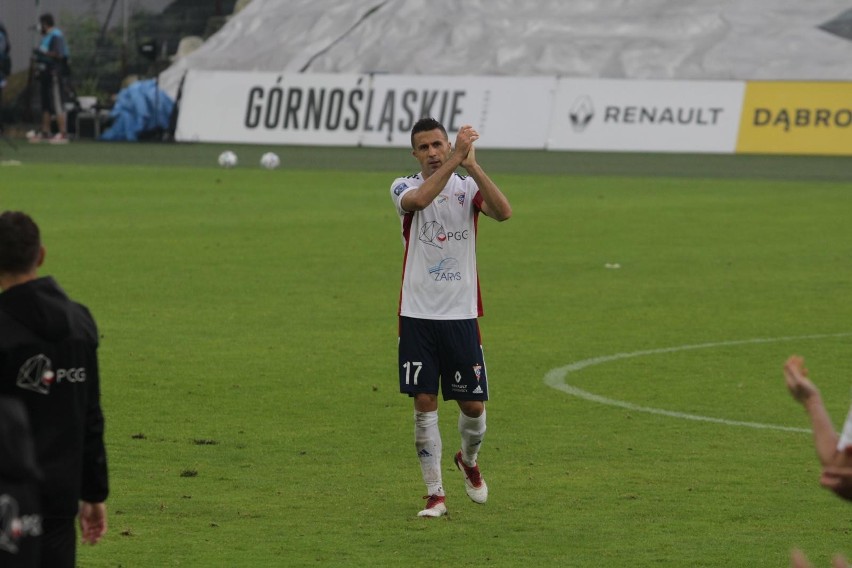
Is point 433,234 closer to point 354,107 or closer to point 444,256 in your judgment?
point 444,256

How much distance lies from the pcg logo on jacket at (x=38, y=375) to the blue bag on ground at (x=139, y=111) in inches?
1500

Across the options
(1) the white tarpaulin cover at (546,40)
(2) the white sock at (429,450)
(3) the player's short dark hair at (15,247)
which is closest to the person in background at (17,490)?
(3) the player's short dark hair at (15,247)

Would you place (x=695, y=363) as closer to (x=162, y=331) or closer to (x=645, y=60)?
(x=162, y=331)

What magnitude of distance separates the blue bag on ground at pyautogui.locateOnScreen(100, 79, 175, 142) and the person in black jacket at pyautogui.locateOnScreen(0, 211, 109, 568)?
3802 centimetres

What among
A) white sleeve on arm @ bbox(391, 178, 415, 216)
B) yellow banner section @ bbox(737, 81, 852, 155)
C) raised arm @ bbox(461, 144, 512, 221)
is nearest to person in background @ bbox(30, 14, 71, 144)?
yellow banner section @ bbox(737, 81, 852, 155)

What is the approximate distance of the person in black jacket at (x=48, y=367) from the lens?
16.6 ft

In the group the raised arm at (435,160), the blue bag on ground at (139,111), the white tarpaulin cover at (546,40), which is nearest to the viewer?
the raised arm at (435,160)

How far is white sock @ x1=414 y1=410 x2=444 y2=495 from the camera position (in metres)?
8.78

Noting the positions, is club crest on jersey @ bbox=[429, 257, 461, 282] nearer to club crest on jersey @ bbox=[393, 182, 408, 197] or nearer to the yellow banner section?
club crest on jersey @ bbox=[393, 182, 408, 197]

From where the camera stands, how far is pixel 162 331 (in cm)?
1491

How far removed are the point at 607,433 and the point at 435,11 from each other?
36.4 m

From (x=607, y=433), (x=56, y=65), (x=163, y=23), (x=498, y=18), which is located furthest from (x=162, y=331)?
(x=163, y=23)

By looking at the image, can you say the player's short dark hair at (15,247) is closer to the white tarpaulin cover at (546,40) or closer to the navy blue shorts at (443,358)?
the navy blue shorts at (443,358)

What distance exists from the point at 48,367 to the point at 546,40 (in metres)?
39.8
